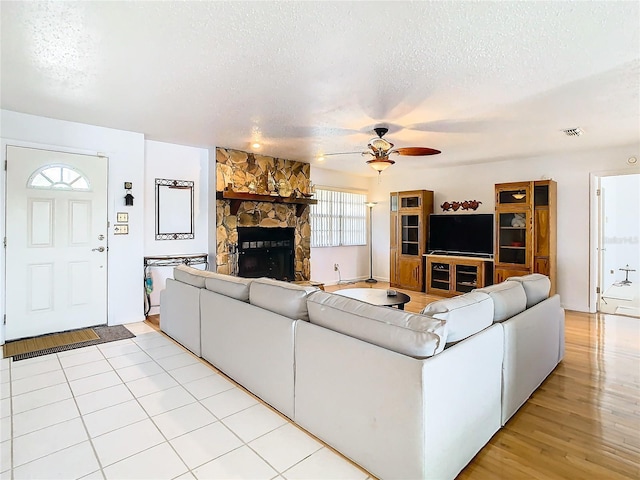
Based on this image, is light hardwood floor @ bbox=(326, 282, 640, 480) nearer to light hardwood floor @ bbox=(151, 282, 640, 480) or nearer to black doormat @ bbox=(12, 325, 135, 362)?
light hardwood floor @ bbox=(151, 282, 640, 480)

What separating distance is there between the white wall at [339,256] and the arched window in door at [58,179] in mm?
3972

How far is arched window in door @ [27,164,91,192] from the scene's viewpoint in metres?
3.85

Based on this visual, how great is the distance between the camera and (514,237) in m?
5.69

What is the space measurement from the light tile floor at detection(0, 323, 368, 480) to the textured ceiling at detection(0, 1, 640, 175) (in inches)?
96.0

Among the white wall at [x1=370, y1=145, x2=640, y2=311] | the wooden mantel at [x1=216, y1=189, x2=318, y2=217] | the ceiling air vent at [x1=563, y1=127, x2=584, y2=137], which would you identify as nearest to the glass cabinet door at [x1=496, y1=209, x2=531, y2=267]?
the white wall at [x1=370, y1=145, x2=640, y2=311]

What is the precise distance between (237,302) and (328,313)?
0.96 m

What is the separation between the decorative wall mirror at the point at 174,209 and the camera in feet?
16.4

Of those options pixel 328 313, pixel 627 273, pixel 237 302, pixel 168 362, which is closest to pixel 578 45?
pixel 328 313

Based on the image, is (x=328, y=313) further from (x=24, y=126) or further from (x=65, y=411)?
(x=24, y=126)

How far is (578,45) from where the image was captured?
7.36 feet

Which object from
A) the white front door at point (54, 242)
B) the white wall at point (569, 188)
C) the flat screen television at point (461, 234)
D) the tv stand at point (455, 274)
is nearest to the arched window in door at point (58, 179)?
the white front door at point (54, 242)

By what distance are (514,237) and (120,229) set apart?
586cm

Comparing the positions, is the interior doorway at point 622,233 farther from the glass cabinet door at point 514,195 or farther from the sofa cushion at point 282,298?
the sofa cushion at point 282,298

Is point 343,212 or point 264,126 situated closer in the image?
point 264,126
